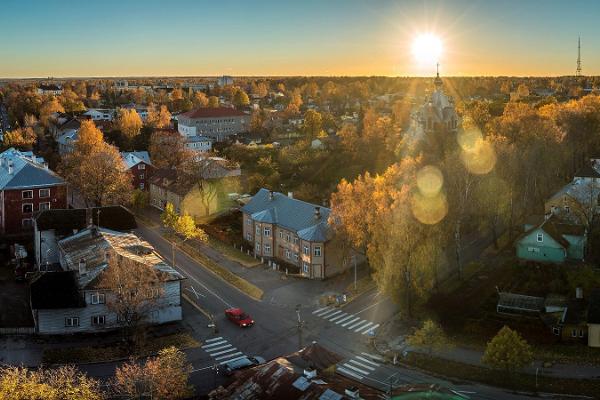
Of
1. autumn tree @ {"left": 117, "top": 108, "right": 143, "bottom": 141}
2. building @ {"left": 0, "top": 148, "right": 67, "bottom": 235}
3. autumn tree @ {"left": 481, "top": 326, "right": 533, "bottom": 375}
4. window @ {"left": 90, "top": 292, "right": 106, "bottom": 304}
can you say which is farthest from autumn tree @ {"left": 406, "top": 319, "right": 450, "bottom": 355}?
autumn tree @ {"left": 117, "top": 108, "right": 143, "bottom": 141}

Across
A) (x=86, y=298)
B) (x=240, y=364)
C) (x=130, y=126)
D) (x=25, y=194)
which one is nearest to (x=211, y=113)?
(x=130, y=126)

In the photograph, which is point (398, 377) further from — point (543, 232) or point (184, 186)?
point (184, 186)

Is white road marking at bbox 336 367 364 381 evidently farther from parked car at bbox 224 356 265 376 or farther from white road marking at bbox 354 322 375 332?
white road marking at bbox 354 322 375 332

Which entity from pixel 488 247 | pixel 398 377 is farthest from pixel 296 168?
pixel 398 377

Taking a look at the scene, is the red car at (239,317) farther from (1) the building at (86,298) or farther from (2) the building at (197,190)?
(2) the building at (197,190)

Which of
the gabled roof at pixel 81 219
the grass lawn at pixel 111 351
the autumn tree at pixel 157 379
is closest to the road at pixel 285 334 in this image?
the grass lawn at pixel 111 351

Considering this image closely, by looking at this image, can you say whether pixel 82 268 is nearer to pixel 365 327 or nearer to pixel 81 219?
pixel 81 219
